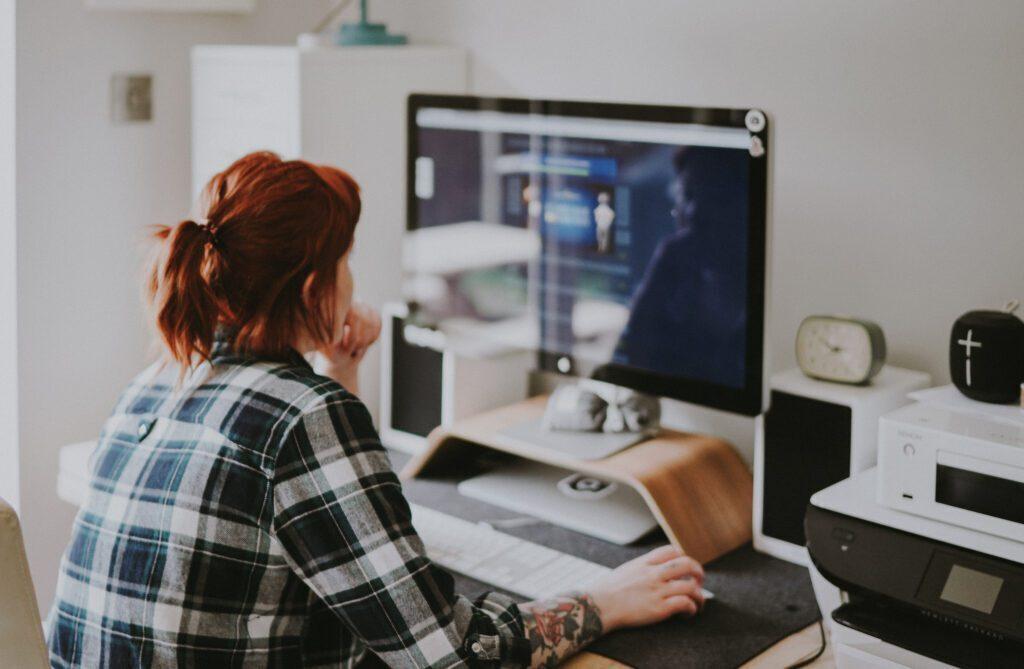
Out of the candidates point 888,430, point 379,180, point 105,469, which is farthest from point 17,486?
point 888,430

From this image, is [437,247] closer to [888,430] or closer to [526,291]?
[526,291]

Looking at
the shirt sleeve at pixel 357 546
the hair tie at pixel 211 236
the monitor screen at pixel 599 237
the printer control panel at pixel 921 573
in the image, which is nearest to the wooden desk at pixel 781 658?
the printer control panel at pixel 921 573

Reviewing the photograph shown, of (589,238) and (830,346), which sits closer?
(830,346)

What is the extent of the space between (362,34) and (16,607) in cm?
152

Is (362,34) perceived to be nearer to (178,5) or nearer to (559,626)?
(178,5)

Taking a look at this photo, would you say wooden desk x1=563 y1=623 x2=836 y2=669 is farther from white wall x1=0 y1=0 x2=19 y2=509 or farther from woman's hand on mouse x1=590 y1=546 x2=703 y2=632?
white wall x1=0 y1=0 x2=19 y2=509

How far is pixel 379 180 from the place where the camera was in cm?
238

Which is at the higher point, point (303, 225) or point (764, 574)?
point (303, 225)

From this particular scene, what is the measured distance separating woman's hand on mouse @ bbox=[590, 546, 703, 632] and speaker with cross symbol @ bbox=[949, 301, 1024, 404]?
1.38ft

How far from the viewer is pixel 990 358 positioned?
1546mm

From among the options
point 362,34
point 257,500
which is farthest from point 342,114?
point 257,500

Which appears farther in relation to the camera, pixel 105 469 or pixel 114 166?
pixel 114 166

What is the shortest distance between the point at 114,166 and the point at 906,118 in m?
1.47

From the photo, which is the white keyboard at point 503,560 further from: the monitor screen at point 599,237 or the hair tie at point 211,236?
the hair tie at point 211,236
